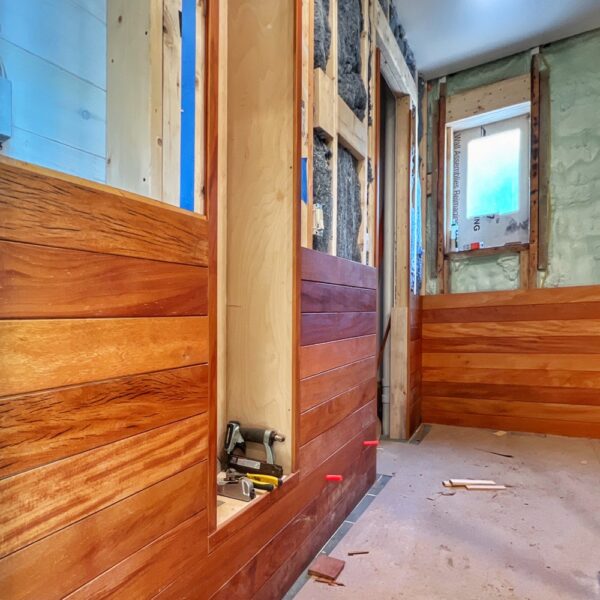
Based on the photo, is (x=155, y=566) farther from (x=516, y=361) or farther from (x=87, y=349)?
(x=516, y=361)

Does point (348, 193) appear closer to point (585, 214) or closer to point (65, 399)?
point (65, 399)

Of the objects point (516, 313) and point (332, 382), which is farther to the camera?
point (516, 313)

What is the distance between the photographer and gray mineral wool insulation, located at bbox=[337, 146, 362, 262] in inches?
73.7

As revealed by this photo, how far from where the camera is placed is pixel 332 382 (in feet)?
5.30

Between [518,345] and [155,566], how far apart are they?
2.95m

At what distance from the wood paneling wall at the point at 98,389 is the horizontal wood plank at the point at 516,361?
2685 millimetres

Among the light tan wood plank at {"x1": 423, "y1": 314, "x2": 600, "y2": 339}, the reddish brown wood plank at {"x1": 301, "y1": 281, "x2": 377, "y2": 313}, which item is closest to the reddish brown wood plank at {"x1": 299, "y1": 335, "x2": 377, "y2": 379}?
the reddish brown wood plank at {"x1": 301, "y1": 281, "x2": 377, "y2": 313}

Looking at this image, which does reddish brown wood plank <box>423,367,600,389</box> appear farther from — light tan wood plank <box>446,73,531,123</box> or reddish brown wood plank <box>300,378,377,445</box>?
light tan wood plank <box>446,73,531,123</box>

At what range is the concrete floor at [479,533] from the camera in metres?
1.31

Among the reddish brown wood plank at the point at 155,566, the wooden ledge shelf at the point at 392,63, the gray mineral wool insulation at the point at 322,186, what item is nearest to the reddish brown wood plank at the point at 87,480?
the reddish brown wood plank at the point at 155,566

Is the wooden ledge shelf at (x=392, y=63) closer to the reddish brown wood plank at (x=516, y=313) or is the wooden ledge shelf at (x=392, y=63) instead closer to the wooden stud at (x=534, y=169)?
the wooden stud at (x=534, y=169)

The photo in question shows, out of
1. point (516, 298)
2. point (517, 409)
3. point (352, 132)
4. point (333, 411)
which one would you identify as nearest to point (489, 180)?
point (516, 298)

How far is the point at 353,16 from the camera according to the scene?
78.7 inches

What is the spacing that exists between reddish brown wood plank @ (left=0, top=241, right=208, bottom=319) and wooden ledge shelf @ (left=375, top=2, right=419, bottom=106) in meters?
2.27
